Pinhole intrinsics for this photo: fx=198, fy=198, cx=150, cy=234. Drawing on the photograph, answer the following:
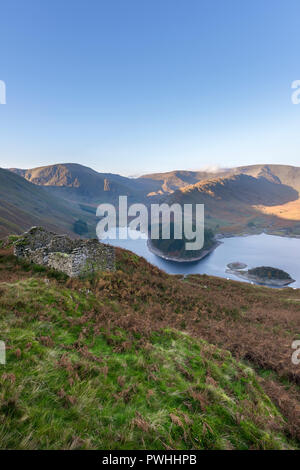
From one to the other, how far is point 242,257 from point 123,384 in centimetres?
15132

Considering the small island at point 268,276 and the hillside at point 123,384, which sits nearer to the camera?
the hillside at point 123,384

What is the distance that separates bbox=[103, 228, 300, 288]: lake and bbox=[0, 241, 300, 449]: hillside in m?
105

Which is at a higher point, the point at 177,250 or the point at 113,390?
the point at 113,390

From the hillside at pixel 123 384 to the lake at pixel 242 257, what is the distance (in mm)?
104527

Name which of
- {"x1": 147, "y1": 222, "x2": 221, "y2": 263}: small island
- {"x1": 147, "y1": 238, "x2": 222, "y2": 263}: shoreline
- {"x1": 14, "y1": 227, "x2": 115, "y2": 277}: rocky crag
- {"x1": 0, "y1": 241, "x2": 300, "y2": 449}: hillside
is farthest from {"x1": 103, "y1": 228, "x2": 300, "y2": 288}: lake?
{"x1": 0, "y1": 241, "x2": 300, "y2": 449}: hillside

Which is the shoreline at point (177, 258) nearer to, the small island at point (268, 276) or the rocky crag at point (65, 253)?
the small island at point (268, 276)

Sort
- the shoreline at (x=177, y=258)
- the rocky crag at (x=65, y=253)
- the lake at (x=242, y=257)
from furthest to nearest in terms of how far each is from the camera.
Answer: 1. the shoreline at (x=177, y=258)
2. the lake at (x=242, y=257)
3. the rocky crag at (x=65, y=253)

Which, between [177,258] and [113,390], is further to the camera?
[177,258]

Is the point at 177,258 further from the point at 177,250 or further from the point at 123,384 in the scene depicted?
the point at 123,384

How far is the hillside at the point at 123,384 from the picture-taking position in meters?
3.57

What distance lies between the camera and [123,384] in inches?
199

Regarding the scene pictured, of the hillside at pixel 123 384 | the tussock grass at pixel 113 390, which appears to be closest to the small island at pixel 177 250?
the hillside at pixel 123 384

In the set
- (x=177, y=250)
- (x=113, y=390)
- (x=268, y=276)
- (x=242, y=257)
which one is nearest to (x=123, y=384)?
(x=113, y=390)

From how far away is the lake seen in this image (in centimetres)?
11588
